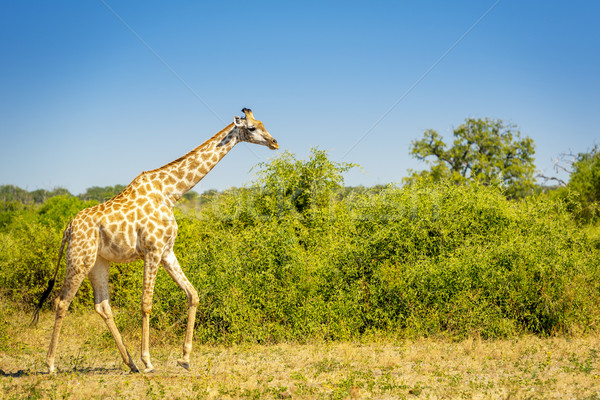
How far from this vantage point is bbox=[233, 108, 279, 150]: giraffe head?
7.29 metres

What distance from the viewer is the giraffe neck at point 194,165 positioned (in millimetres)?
7336

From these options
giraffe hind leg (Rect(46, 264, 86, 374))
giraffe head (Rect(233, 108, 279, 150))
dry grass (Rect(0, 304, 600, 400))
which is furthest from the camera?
giraffe head (Rect(233, 108, 279, 150))

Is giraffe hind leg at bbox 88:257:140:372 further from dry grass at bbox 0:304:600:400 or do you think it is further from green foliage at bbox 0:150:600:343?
green foliage at bbox 0:150:600:343

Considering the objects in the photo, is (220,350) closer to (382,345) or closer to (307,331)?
(307,331)

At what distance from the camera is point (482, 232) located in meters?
10.7

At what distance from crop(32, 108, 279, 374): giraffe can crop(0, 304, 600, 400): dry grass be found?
0.55 metres

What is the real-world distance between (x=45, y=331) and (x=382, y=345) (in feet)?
23.7

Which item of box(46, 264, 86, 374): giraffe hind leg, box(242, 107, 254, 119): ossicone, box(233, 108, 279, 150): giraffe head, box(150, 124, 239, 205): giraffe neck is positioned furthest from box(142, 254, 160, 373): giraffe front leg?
box(242, 107, 254, 119): ossicone

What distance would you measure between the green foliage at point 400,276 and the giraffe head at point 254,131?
125 inches

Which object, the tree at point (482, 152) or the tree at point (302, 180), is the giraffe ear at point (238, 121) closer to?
the tree at point (302, 180)

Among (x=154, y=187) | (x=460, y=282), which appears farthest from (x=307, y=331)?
(x=154, y=187)

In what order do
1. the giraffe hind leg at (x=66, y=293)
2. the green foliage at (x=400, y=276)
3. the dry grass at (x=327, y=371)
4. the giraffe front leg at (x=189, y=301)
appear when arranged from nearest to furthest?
the dry grass at (x=327, y=371) → the giraffe hind leg at (x=66, y=293) → the giraffe front leg at (x=189, y=301) → the green foliage at (x=400, y=276)

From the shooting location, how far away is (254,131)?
730 centimetres

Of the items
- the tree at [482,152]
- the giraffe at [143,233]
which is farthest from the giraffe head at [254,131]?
the tree at [482,152]
